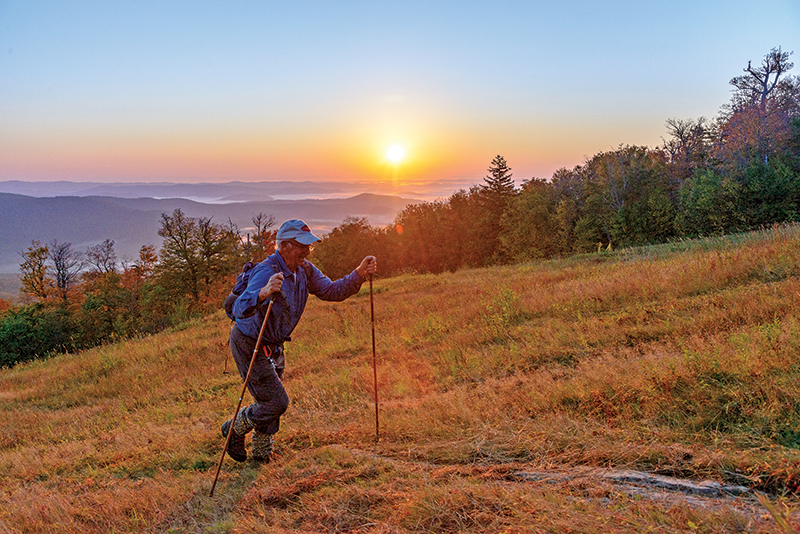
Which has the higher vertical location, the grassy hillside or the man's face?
the man's face

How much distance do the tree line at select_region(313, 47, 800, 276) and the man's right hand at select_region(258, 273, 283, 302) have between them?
2256cm

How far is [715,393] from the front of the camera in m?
4.16

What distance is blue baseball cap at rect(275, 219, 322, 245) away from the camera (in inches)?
185

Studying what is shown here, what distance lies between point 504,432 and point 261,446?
260 centimetres

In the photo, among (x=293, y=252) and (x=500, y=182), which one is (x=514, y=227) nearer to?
(x=500, y=182)

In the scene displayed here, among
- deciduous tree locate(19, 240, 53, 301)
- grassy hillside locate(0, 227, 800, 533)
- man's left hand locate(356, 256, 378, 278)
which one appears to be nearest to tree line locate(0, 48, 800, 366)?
deciduous tree locate(19, 240, 53, 301)

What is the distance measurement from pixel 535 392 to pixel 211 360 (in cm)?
1046

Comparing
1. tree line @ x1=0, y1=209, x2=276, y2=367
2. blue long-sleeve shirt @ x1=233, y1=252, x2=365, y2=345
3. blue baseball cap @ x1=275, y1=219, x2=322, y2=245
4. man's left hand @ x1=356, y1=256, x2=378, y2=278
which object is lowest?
tree line @ x1=0, y1=209, x2=276, y2=367

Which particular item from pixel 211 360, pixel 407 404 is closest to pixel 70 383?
pixel 211 360

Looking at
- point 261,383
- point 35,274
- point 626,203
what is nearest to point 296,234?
point 261,383

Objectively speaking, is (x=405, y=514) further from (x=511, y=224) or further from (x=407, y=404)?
(x=511, y=224)

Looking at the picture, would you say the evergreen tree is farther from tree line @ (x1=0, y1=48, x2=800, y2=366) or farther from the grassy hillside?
the grassy hillside

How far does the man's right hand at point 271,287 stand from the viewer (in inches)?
167

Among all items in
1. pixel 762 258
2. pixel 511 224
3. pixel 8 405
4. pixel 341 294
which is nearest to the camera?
pixel 341 294
